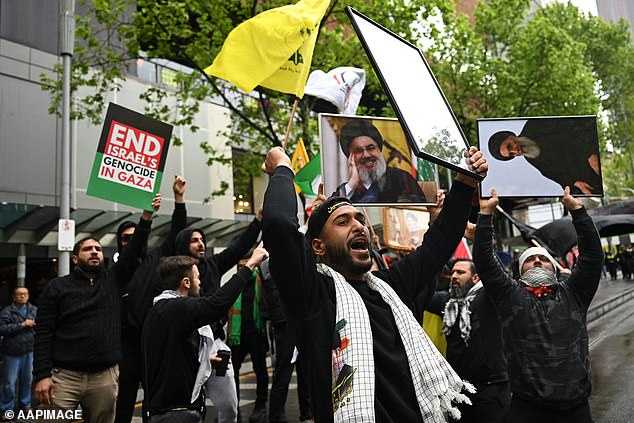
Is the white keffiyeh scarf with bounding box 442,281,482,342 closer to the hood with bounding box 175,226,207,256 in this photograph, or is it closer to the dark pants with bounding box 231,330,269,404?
the hood with bounding box 175,226,207,256

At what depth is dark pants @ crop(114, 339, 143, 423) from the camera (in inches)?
188

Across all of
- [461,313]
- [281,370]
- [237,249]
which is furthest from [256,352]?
[461,313]

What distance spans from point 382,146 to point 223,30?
28.5ft

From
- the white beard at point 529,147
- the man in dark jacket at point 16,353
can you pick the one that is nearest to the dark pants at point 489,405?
the white beard at point 529,147

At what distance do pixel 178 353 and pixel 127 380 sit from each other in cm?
169

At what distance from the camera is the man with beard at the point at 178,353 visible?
133 inches

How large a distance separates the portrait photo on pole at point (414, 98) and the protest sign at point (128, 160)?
10.6 feet

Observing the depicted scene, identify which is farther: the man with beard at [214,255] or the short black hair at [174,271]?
the man with beard at [214,255]

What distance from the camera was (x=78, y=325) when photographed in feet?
14.4

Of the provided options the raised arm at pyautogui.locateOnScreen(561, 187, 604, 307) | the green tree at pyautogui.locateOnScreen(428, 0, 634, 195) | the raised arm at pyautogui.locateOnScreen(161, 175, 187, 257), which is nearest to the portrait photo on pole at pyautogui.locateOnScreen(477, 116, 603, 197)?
the raised arm at pyautogui.locateOnScreen(561, 187, 604, 307)

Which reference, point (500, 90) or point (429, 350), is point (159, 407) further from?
point (500, 90)

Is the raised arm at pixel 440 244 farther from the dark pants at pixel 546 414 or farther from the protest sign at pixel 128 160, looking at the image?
the protest sign at pixel 128 160

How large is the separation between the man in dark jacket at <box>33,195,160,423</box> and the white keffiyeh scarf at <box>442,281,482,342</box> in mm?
2541

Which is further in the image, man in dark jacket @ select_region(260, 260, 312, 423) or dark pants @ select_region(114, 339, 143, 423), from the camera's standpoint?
man in dark jacket @ select_region(260, 260, 312, 423)
